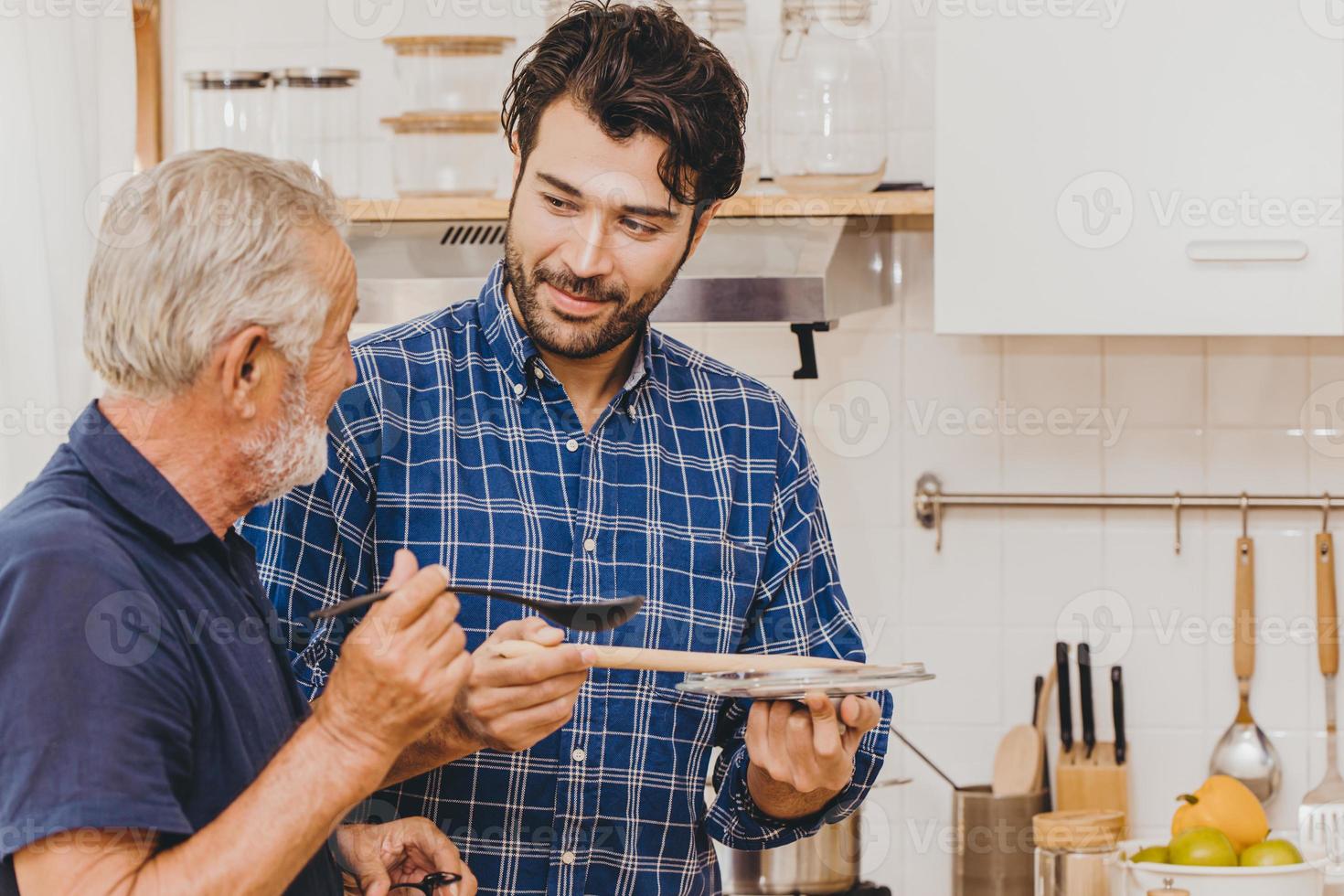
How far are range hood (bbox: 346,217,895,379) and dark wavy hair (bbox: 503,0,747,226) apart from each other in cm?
36

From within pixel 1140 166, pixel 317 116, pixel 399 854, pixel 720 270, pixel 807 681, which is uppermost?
pixel 317 116

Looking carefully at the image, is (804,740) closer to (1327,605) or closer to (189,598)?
(189,598)

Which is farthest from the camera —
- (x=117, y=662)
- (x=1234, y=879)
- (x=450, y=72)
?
(x=450, y=72)

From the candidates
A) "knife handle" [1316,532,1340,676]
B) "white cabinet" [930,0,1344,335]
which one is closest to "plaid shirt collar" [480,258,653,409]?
"white cabinet" [930,0,1344,335]

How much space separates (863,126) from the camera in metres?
1.86

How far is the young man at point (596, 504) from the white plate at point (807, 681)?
0.38 ft

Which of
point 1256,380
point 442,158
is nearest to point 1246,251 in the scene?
point 1256,380

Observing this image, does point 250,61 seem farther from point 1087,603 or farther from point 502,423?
point 1087,603

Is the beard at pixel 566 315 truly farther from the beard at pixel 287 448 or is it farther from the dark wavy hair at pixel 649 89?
the beard at pixel 287 448

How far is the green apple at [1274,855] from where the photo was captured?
1713mm

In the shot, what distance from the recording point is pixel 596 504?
1308 millimetres

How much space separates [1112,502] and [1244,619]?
244mm

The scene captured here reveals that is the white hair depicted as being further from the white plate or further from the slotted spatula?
the slotted spatula

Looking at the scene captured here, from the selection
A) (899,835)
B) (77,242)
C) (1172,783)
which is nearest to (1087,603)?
(1172,783)
